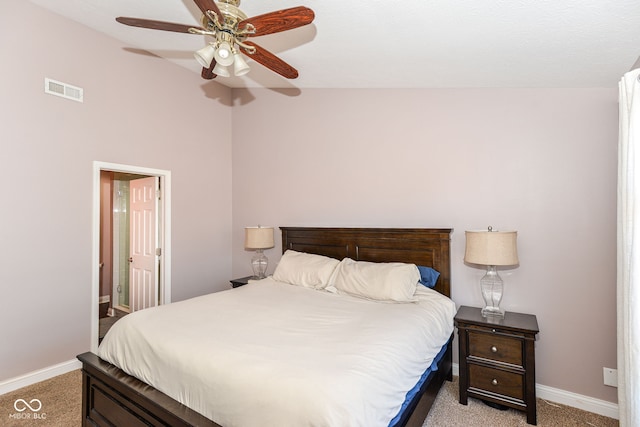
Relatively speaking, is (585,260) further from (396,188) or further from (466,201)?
(396,188)

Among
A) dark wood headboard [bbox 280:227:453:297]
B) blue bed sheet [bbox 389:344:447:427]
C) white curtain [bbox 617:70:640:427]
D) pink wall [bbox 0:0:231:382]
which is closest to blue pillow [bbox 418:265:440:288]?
dark wood headboard [bbox 280:227:453:297]

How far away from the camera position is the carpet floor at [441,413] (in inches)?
87.2

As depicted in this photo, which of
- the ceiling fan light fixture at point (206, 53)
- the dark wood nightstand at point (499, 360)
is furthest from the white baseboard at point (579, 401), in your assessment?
the ceiling fan light fixture at point (206, 53)

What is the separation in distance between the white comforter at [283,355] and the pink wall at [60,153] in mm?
1273

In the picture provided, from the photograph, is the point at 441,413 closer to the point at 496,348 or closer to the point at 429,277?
the point at 496,348

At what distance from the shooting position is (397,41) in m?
2.28

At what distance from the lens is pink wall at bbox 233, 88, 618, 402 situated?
2395 millimetres

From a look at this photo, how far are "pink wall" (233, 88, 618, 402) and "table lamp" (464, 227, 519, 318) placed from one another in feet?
0.68

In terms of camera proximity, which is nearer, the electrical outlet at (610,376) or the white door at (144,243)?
the electrical outlet at (610,376)

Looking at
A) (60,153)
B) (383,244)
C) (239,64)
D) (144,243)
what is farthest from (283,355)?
(144,243)

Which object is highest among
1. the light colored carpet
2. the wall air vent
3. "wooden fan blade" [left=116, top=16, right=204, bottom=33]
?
the wall air vent

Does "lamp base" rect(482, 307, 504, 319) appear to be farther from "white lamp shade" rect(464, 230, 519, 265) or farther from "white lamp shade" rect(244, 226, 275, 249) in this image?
"white lamp shade" rect(244, 226, 275, 249)

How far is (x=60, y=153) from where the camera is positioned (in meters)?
2.88

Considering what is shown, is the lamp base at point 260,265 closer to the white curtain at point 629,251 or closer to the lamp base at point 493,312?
the lamp base at point 493,312
